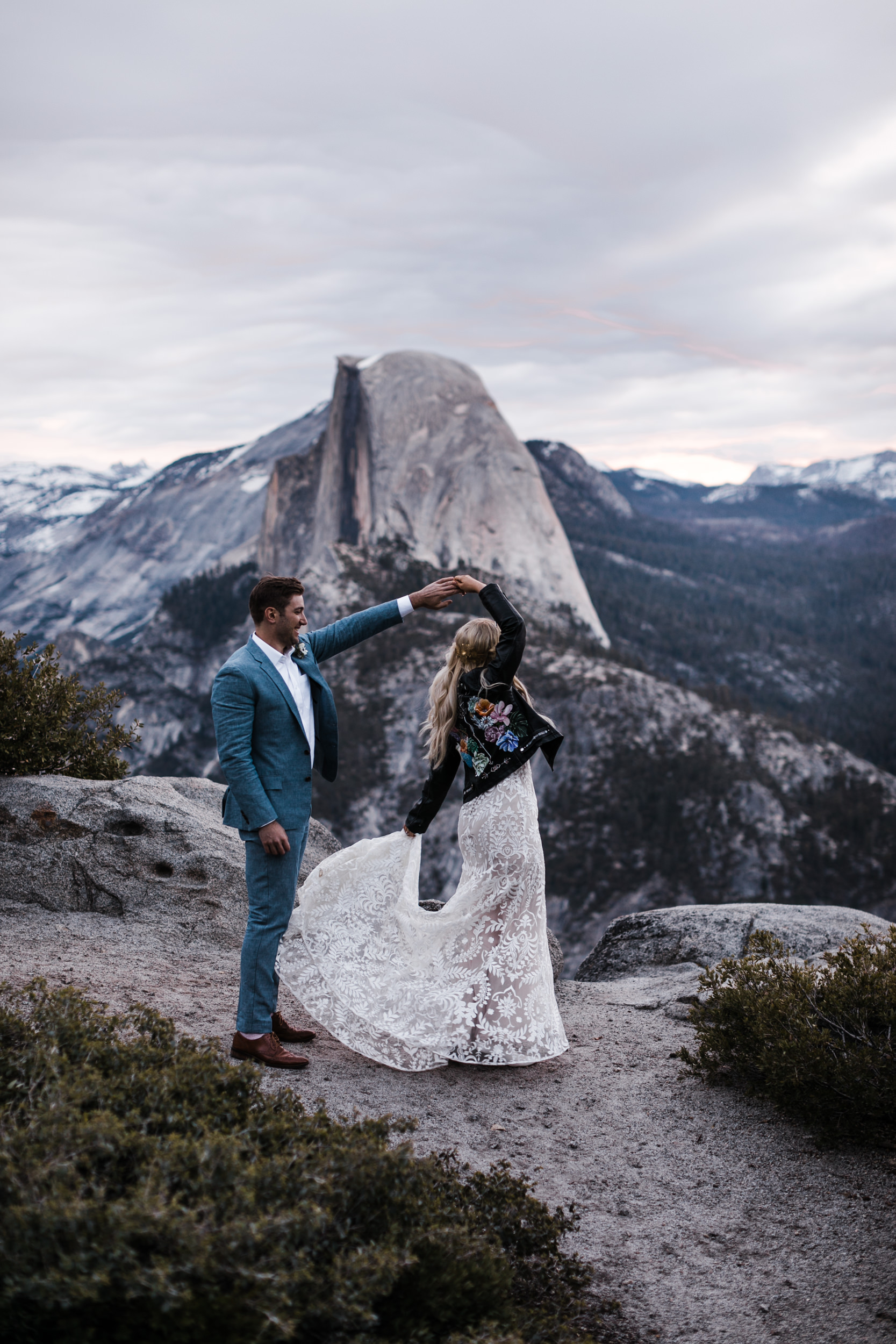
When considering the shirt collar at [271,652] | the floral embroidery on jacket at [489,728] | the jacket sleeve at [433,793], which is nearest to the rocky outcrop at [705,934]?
the jacket sleeve at [433,793]

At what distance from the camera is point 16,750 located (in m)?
7.83

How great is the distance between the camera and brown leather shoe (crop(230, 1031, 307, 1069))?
15.8 ft

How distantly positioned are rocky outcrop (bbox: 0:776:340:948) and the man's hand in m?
2.96

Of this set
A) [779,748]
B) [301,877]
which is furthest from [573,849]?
[301,877]

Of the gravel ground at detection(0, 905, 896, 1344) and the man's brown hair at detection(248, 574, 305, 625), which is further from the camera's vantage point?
the man's brown hair at detection(248, 574, 305, 625)

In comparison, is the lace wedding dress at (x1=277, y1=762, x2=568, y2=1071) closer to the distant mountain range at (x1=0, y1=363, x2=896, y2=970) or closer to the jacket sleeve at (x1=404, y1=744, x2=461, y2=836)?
the jacket sleeve at (x1=404, y1=744, x2=461, y2=836)

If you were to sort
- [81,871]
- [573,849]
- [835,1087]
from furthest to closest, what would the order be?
1. [573,849]
2. [81,871]
3. [835,1087]

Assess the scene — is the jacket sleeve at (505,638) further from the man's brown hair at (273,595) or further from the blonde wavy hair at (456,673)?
the man's brown hair at (273,595)

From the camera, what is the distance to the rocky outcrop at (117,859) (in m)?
7.31

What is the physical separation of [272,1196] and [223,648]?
212 ft

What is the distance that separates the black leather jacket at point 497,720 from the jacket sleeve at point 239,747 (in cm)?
94

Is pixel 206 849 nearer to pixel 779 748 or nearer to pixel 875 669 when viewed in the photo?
pixel 779 748

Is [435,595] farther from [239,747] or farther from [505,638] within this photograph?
[239,747]

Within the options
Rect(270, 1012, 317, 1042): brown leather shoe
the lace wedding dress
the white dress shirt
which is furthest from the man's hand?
Rect(270, 1012, 317, 1042): brown leather shoe
